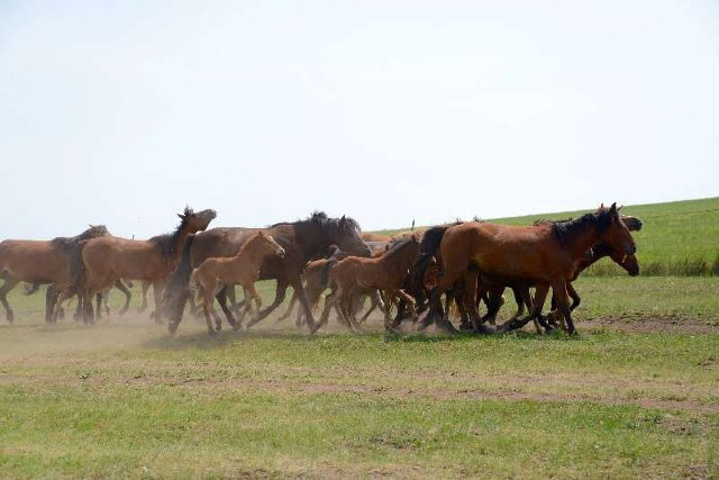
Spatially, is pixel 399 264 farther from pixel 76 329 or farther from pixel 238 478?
pixel 238 478

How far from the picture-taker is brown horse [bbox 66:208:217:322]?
900 inches

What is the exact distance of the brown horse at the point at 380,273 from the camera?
62.5 ft

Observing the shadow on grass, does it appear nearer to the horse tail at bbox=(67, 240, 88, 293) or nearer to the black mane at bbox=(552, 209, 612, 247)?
the black mane at bbox=(552, 209, 612, 247)

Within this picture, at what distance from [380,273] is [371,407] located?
7.81 meters

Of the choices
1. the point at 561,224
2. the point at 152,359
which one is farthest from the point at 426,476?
the point at 561,224

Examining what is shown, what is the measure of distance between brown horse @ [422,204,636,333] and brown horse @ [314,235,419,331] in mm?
834

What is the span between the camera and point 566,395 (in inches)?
461

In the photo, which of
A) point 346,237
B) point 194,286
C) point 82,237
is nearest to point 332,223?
point 346,237

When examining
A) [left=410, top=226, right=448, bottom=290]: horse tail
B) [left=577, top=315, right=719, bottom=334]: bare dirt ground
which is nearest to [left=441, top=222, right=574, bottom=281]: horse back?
[left=410, top=226, right=448, bottom=290]: horse tail

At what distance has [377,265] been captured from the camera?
19.1 m

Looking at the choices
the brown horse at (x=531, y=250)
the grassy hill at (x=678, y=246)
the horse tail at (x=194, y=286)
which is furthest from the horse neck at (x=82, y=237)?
the grassy hill at (x=678, y=246)

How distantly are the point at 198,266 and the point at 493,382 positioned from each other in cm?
977

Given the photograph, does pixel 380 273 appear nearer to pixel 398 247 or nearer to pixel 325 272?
pixel 398 247

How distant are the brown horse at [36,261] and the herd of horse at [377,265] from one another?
2.05 metres
